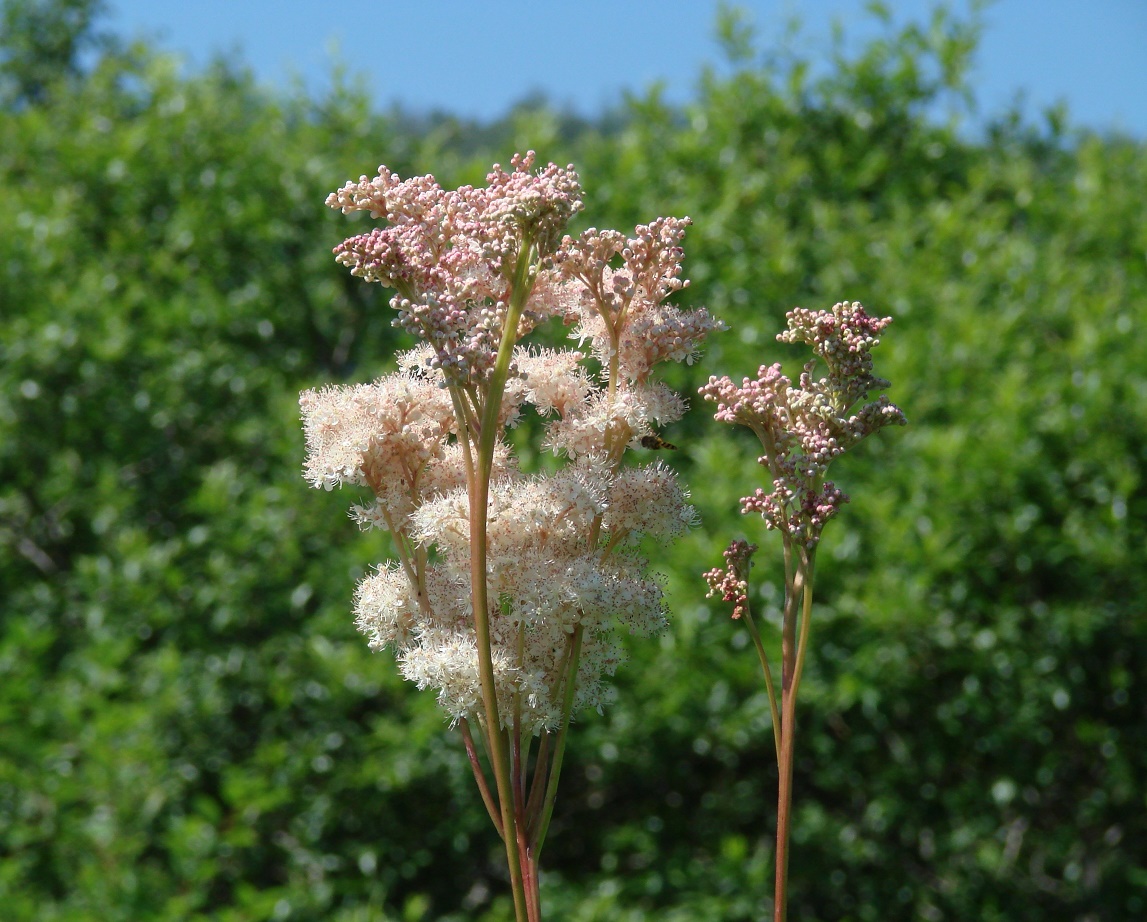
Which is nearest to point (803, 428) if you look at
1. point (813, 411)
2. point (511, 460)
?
point (813, 411)

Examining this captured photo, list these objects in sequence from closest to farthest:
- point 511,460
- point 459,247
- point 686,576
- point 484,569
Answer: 1. point 484,569
2. point 459,247
3. point 511,460
4. point 686,576

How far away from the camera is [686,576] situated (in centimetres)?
328

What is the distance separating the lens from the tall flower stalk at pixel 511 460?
851 millimetres

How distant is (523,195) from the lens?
833 millimetres

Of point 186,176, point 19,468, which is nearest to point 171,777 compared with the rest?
point 19,468

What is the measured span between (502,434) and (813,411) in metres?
0.26

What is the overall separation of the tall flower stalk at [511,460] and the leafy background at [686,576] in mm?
2329

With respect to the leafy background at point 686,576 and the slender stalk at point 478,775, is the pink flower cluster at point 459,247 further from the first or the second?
the leafy background at point 686,576

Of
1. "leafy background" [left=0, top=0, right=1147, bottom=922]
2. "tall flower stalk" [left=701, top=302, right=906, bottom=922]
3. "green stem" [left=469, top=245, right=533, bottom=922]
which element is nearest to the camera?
"green stem" [left=469, top=245, right=533, bottom=922]

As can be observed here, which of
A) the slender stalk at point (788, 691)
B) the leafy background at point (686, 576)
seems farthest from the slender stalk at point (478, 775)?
the leafy background at point (686, 576)

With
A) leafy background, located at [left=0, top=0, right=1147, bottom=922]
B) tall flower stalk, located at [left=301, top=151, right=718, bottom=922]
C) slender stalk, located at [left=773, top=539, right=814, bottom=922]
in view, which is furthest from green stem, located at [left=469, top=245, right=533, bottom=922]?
leafy background, located at [left=0, top=0, right=1147, bottom=922]

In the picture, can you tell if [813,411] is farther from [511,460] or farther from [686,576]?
[686,576]

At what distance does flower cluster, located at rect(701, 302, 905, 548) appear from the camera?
36.9 inches

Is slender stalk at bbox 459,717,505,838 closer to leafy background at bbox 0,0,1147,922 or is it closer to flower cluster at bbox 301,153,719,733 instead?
flower cluster at bbox 301,153,719,733
